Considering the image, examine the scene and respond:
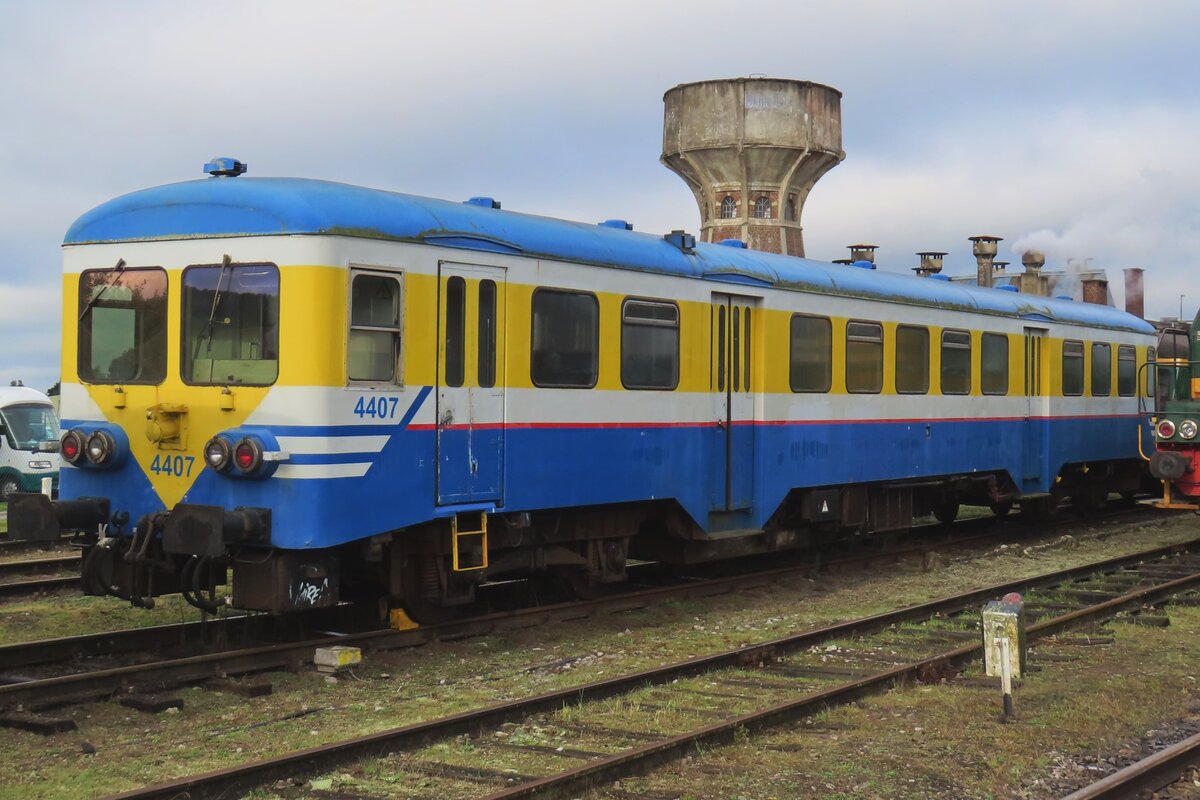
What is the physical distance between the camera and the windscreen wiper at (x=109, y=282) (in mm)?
10031

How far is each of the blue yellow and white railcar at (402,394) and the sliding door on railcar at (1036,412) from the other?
5.74m

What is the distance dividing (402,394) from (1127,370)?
15482 mm

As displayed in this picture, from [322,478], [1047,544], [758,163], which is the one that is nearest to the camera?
[322,478]

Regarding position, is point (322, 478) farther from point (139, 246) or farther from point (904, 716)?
point (904, 716)

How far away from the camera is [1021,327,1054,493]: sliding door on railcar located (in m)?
18.5

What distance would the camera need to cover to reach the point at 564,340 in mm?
11055

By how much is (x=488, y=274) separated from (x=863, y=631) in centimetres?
437

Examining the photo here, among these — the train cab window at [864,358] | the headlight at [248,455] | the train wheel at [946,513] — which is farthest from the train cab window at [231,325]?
the train wheel at [946,513]

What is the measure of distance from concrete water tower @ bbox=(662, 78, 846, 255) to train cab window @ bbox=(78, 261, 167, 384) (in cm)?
3166

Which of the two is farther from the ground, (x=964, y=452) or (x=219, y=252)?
(x=219, y=252)

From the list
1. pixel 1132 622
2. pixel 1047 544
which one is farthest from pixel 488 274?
pixel 1047 544

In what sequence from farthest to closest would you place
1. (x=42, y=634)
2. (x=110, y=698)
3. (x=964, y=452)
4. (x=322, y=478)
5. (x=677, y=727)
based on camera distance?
(x=964, y=452)
(x=42, y=634)
(x=322, y=478)
(x=110, y=698)
(x=677, y=727)

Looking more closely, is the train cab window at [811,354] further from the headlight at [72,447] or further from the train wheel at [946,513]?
the headlight at [72,447]

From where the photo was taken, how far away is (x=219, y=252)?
9461 mm
